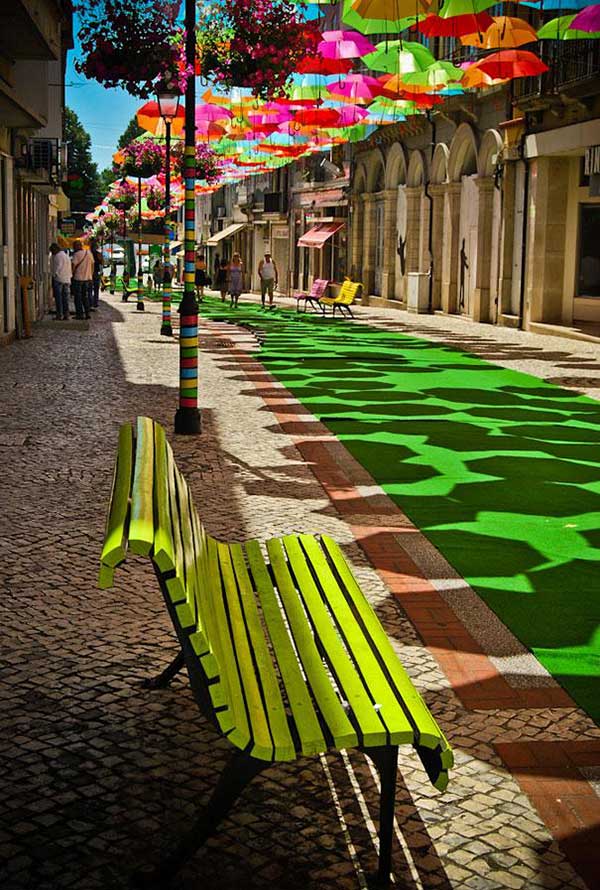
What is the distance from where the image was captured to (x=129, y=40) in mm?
12805

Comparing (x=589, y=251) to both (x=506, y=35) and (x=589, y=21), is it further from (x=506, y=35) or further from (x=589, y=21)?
(x=589, y=21)

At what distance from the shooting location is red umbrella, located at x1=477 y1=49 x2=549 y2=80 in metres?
24.2

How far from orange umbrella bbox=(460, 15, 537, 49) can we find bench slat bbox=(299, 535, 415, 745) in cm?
2029

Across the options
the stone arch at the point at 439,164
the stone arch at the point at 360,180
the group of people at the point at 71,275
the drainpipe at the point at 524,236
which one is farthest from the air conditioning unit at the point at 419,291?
the group of people at the point at 71,275

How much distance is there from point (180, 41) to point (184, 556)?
1232cm

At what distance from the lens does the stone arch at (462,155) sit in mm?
35625

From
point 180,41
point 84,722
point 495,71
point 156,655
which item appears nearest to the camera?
point 84,722

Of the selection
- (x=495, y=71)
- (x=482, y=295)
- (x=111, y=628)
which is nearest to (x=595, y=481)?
(x=111, y=628)

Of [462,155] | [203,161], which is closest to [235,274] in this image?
Result: [462,155]

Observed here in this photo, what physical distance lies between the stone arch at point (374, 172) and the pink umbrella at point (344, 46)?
2076 cm

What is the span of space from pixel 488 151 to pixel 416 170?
7956mm

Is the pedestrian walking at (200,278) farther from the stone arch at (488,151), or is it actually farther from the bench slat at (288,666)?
the bench slat at (288,666)

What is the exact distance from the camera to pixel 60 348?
22.8m

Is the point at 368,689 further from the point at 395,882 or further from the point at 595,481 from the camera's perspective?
the point at 595,481
